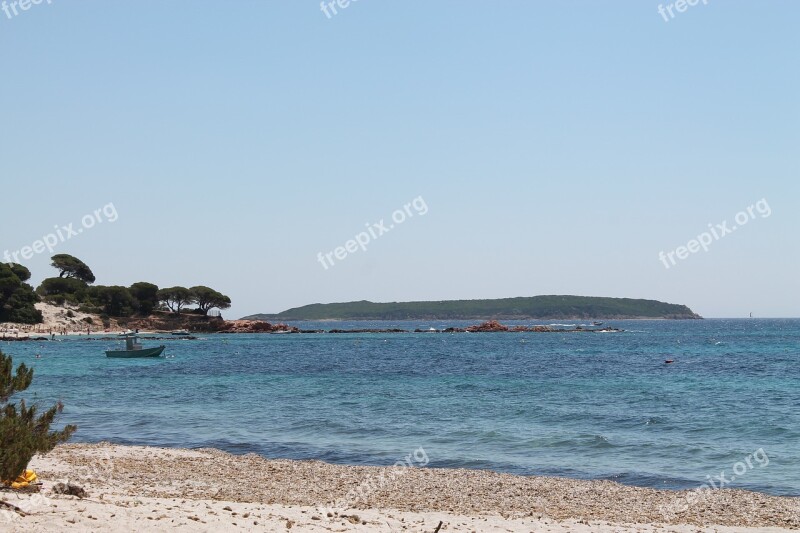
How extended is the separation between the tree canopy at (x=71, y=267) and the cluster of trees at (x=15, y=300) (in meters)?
32.2

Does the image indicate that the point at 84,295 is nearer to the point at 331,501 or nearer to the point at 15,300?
the point at 15,300

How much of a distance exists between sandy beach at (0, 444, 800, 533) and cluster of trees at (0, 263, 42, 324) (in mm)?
113051

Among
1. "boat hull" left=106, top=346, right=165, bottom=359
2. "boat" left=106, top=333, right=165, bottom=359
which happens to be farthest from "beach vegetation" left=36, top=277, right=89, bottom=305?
"boat hull" left=106, top=346, right=165, bottom=359

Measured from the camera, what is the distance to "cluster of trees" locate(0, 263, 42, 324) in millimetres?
122500

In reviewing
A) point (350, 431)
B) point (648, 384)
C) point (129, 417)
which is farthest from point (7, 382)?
point (648, 384)

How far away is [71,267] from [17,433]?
534ft

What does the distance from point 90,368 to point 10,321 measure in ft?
241

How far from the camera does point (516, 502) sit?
1700 centimetres

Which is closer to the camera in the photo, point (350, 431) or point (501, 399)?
point (350, 431)

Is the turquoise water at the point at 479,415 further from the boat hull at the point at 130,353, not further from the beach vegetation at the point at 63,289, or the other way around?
the beach vegetation at the point at 63,289

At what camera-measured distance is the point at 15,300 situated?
406ft

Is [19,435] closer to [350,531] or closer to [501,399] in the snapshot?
[350,531]
